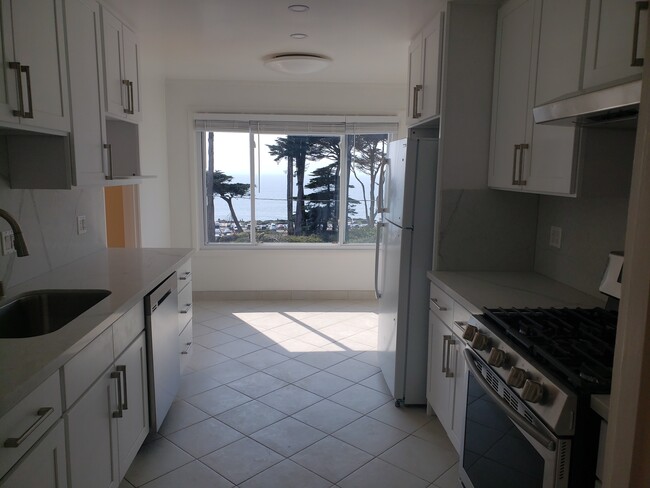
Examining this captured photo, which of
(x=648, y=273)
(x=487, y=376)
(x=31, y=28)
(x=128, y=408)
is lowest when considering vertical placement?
(x=128, y=408)

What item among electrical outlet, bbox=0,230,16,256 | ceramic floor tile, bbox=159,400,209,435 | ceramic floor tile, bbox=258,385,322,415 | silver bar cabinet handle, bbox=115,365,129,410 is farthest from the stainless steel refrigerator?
electrical outlet, bbox=0,230,16,256

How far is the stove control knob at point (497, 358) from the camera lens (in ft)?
5.57

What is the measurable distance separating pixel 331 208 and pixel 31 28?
4058mm

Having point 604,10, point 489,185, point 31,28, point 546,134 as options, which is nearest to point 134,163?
point 31,28

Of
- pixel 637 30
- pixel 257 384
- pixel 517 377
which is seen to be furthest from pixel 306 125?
pixel 517 377

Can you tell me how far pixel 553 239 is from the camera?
2734 millimetres

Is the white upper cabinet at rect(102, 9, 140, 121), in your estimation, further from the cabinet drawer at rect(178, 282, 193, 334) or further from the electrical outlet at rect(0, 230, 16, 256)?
the cabinet drawer at rect(178, 282, 193, 334)

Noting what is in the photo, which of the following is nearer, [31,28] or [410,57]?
[31,28]

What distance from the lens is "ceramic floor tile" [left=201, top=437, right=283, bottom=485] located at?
241 centimetres

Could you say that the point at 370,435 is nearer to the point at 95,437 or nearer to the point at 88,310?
the point at 95,437

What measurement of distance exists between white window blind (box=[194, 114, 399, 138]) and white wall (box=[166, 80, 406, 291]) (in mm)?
83

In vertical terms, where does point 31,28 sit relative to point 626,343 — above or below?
above

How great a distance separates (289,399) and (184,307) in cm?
95

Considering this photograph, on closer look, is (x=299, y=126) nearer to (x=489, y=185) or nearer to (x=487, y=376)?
(x=489, y=185)
